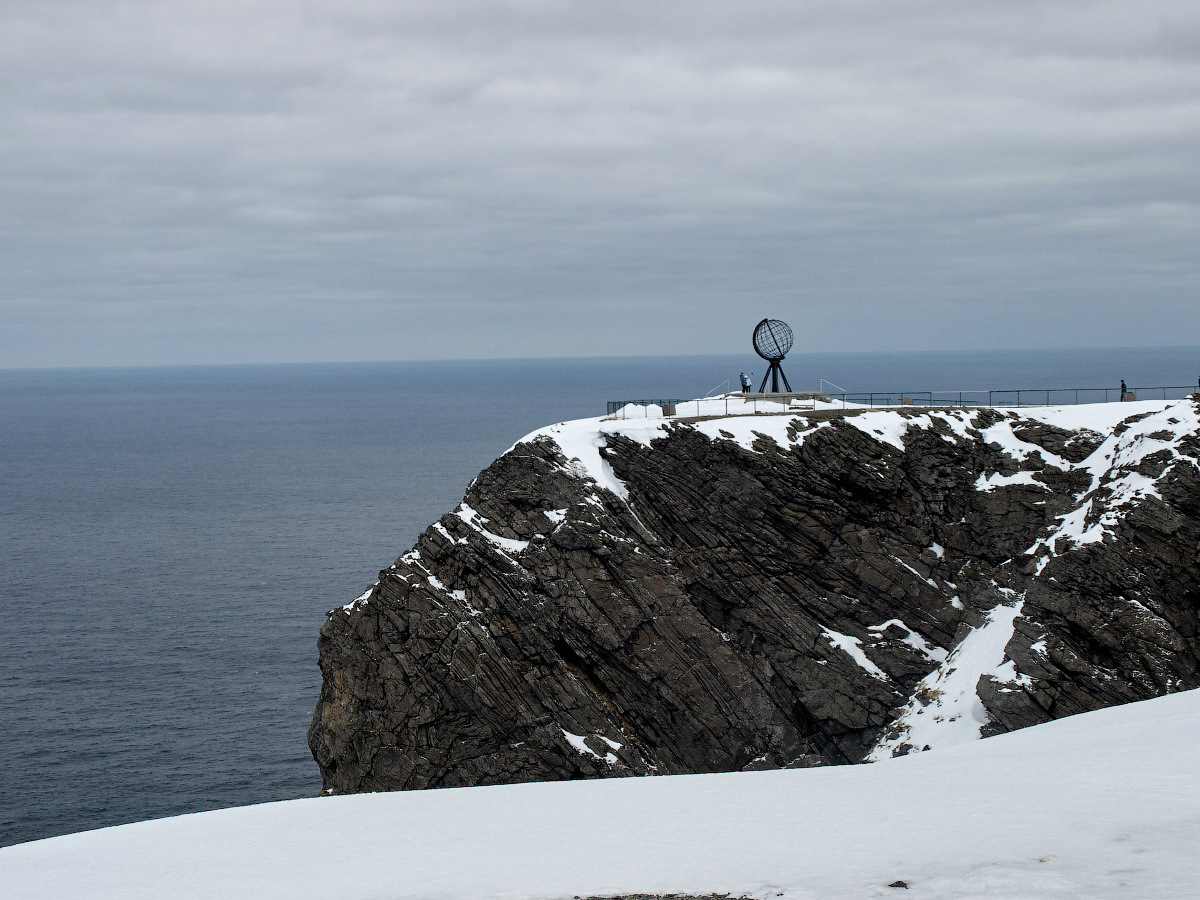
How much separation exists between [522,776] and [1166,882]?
2855cm

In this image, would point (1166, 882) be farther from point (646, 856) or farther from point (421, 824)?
point (421, 824)

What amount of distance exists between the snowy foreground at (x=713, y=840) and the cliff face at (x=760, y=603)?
746 inches

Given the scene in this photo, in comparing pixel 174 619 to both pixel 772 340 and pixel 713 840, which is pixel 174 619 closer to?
pixel 772 340

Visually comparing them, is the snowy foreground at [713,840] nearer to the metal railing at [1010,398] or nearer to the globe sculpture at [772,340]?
the metal railing at [1010,398]

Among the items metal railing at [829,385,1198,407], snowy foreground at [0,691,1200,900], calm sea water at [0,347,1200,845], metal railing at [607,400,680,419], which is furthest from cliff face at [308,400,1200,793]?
snowy foreground at [0,691,1200,900]

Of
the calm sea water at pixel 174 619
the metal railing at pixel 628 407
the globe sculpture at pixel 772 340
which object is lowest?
the calm sea water at pixel 174 619

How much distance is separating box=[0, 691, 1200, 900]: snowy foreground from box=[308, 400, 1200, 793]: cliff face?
62.2ft

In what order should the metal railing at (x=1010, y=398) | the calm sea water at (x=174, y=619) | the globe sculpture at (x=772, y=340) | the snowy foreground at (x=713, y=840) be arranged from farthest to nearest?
the globe sculpture at (x=772, y=340) < the metal railing at (x=1010, y=398) < the calm sea water at (x=174, y=619) < the snowy foreground at (x=713, y=840)

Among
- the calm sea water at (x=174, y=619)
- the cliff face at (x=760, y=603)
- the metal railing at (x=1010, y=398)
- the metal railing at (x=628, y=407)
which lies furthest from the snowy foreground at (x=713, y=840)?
the metal railing at (x=628, y=407)

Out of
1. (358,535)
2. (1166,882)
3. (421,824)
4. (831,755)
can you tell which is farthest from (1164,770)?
(358,535)

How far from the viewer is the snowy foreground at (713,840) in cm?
1439

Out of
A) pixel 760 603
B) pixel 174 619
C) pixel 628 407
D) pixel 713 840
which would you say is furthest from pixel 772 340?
pixel 713 840

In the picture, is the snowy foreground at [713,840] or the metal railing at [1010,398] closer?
the snowy foreground at [713,840]

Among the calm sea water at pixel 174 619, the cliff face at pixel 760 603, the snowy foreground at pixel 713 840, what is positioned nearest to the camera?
the snowy foreground at pixel 713 840
